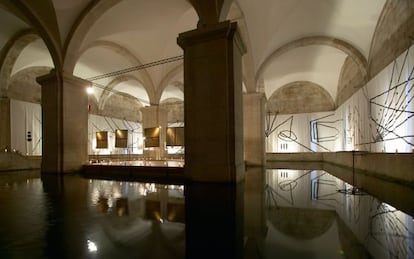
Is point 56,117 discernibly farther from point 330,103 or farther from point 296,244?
point 330,103

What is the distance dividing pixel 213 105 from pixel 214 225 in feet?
12.1

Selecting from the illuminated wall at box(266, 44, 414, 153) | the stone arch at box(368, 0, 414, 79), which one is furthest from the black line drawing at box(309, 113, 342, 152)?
the stone arch at box(368, 0, 414, 79)

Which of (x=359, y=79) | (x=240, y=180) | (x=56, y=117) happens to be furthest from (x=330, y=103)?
(x=56, y=117)

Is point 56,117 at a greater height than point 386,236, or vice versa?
point 56,117

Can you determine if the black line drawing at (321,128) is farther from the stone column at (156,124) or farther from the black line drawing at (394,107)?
the stone column at (156,124)

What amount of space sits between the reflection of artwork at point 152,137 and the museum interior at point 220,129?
0.39ft

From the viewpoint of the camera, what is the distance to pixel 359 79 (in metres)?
14.3

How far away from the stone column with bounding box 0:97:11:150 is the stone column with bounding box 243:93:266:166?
1556 centimetres

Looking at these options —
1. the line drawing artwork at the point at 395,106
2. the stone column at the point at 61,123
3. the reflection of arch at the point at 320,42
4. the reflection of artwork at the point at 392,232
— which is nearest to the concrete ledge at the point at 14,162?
the stone column at the point at 61,123

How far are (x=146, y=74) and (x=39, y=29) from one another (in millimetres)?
7121

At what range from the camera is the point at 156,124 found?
16609 millimetres

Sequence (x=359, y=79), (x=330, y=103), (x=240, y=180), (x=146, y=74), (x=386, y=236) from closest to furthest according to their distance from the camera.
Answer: (x=386, y=236) → (x=240, y=180) → (x=359, y=79) → (x=146, y=74) → (x=330, y=103)

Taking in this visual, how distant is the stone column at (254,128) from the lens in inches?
490

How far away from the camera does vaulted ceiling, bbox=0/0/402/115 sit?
29.9 feet
